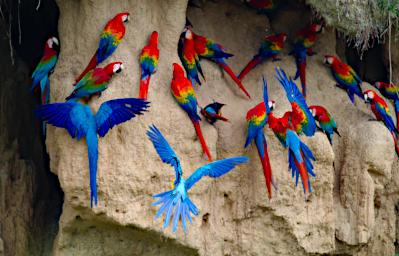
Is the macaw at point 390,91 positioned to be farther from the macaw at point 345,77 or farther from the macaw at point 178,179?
the macaw at point 178,179

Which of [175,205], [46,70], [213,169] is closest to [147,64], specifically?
[46,70]

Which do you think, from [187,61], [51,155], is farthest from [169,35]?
[51,155]

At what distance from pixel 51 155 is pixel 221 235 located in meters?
1.11

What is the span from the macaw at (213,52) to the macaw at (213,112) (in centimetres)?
34

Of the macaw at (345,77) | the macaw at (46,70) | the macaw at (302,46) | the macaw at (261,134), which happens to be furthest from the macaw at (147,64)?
the macaw at (345,77)

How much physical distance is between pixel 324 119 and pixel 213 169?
98 centimetres

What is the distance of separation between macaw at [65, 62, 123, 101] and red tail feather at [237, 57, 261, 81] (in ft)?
3.44

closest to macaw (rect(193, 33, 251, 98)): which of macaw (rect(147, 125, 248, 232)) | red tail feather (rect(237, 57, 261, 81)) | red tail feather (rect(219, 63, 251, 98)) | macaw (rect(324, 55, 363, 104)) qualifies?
red tail feather (rect(219, 63, 251, 98))

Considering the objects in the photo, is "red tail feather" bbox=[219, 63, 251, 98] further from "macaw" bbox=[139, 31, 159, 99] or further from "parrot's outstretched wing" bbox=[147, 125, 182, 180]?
"parrot's outstretched wing" bbox=[147, 125, 182, 180]

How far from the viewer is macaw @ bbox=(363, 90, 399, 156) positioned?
4.84 m

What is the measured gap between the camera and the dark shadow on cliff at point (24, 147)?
15.3 feet

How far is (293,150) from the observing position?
4309mm

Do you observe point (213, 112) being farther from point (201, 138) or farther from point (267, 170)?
point (267, 170)


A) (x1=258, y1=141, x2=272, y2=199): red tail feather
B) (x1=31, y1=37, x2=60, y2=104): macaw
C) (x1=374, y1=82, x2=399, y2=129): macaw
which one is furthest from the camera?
(x1=374, y1=82, x2=399, y2=129): macaw
